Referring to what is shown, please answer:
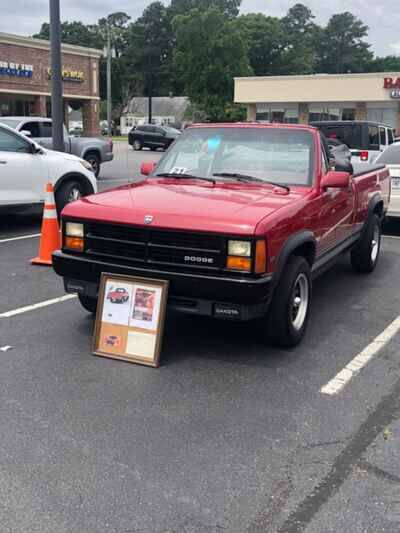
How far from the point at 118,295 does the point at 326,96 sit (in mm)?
39694

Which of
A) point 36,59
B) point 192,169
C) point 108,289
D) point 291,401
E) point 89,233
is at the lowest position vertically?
point 291,401

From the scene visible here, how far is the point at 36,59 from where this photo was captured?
35.5 meters

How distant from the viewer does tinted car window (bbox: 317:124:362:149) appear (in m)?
14.8

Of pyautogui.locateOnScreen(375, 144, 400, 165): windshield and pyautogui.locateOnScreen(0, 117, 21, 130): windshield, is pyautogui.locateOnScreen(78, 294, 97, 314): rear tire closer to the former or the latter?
pyautogui.locateOnScreen(375, 144, 400, 165): windshield

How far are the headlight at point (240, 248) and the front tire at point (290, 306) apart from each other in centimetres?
53

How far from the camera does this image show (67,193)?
31.8 feet

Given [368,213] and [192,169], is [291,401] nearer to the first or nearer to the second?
[192,169]

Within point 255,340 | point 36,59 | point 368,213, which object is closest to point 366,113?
point 36,59

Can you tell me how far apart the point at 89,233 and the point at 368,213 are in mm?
3799

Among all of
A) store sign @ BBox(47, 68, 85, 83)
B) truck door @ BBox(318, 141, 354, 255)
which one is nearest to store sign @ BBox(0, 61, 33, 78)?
store sign @ BBox(47, 68, 85, 83)

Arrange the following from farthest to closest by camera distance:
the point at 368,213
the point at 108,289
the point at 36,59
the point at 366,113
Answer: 1. the point at 366,113
2. the point at 36,59
3. the point at 368,213
4. the point at 108,289

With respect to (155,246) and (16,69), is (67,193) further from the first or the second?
(16,69)

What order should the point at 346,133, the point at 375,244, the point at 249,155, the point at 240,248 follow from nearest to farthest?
the point at 240,248
the point at 249,155
the point at 375,244
the point at 346,133

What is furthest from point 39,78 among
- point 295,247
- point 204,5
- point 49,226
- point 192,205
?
point 204,5
